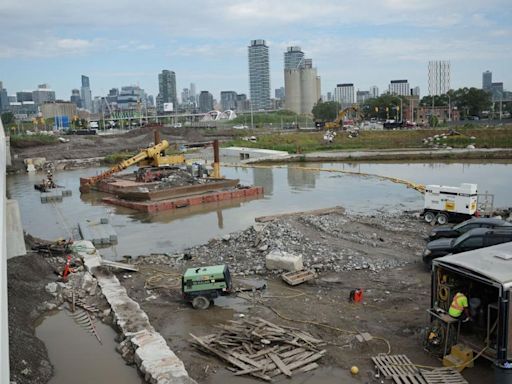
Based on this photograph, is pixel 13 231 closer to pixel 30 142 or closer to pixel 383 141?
pixel 383 141

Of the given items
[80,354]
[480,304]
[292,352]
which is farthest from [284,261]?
[480,304]

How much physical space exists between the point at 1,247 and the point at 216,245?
1165 centimetres

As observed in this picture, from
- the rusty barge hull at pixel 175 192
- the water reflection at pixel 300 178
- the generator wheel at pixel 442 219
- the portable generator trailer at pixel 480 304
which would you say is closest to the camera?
the portable generator trailer at pixel 480 304

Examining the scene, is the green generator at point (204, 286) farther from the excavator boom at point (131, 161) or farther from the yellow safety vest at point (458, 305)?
the excavator boom at point (131, 161)

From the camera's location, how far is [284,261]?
51.2 feet

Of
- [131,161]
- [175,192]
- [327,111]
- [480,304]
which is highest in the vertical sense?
[327,111]

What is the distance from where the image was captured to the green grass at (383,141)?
195 ft

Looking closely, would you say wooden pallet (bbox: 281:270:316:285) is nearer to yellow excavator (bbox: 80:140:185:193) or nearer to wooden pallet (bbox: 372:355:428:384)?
wooden pallet (bbox: 372:355:428:384)

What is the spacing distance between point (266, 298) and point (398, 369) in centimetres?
486

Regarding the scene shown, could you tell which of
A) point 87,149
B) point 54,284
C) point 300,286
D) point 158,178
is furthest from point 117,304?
point 87,149

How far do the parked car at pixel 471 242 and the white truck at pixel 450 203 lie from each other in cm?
570

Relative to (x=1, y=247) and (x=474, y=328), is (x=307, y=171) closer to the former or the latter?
(x=474, y=328)

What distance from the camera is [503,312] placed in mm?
8500

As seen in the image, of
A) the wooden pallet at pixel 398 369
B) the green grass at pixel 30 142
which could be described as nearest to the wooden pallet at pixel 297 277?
the wooden pallet at pixel 398 369
